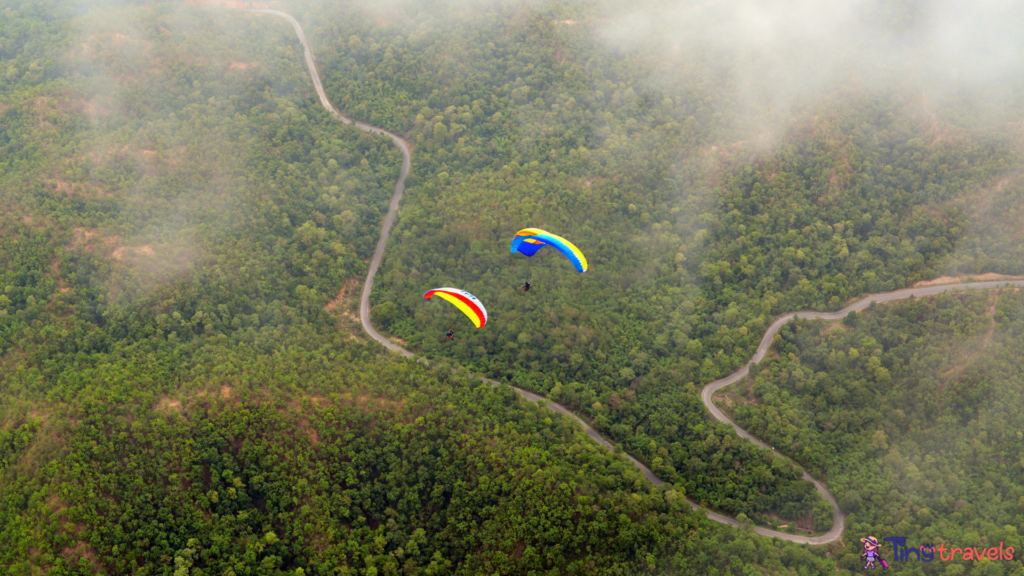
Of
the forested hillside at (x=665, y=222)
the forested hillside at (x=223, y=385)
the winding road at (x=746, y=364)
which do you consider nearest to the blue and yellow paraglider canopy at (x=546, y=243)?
the forested hillside at (x=665, y=222)

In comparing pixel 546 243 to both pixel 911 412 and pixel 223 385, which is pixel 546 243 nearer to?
pixel 223 385

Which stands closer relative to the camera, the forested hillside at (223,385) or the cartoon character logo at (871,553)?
the forested hillside at (223,385)

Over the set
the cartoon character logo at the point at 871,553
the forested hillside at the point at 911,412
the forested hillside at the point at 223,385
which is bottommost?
the forested hillside at the point at 223,385

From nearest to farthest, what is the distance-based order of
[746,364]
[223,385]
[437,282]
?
[223,385]
[746,364]
[437,282]

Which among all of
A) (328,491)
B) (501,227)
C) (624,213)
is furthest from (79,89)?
(624,213)

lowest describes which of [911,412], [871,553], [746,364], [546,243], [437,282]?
[437,282]

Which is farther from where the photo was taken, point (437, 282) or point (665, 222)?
point (665, 222)

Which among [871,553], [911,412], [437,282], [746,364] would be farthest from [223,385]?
[911,412]

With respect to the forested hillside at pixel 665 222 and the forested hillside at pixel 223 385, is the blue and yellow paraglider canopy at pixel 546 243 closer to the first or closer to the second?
the forested hillside at pixel 665 222

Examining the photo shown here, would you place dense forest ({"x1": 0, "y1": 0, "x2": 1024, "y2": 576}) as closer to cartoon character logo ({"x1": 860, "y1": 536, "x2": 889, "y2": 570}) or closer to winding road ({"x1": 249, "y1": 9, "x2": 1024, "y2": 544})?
cartoon character logo ({"x1": 860, "y1": 536, "x2": 889, "y2": 570})
